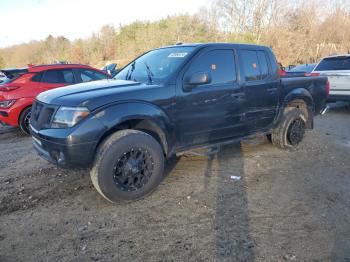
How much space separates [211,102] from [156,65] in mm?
981

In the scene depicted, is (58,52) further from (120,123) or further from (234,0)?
(120,123)

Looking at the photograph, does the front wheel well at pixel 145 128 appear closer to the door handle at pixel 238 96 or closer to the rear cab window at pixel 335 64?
the door handle at pixel 238 96

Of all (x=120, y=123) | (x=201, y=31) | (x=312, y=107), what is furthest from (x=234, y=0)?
(x=120, y=123)

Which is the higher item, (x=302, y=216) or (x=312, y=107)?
(x=312, y=107)

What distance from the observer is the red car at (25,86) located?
7207mm

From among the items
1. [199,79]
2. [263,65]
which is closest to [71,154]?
[199,79]

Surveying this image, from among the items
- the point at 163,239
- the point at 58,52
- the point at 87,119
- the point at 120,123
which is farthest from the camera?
the point at 58,52

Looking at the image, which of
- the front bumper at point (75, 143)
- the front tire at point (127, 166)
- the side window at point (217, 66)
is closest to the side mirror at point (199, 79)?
the side window at point (217, 66)

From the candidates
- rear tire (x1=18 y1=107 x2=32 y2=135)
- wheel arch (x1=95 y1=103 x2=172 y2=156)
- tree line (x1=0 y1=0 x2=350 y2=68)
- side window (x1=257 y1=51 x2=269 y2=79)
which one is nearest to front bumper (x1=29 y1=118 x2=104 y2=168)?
wheel arch (x1=95 y1=103 x2=172 y2=156)

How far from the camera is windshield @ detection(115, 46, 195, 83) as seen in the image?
4.23 meters

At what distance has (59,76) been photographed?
802 cm

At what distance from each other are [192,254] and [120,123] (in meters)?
1.66

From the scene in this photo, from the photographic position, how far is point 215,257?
279cm

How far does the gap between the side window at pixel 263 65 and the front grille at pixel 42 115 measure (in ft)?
10.7
